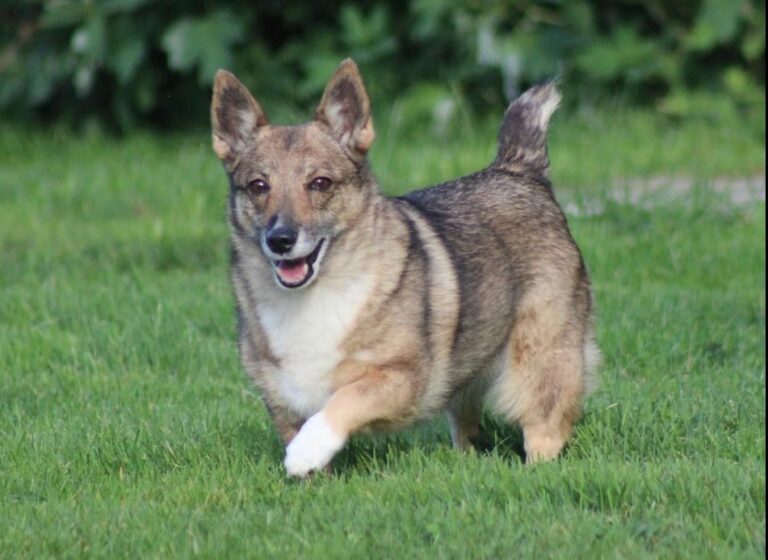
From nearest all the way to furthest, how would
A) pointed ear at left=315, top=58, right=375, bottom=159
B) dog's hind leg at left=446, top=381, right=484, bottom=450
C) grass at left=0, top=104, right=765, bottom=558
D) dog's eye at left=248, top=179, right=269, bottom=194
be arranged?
grass at left=0, top=104, right=765, bottom=558 → dog's eye at left=248, top=179, right=269, bottom=194 → pointed ear at left=315, top=58, right=375, bottom=159 → dog's hind leg at left=446, top=381, right=484, bottom=450

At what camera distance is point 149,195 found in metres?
11.7

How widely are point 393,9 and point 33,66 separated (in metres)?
3.46

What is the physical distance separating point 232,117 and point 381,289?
3.10 ft

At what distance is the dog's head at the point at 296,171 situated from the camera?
18.2ft

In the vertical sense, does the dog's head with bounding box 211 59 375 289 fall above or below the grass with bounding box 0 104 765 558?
above

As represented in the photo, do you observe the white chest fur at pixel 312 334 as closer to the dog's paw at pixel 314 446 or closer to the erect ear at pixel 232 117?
the dog's paw at pixel 314 446

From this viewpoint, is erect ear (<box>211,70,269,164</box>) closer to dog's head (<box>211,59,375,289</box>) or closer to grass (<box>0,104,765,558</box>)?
dog's head (<box>211,59,375,289</box>)

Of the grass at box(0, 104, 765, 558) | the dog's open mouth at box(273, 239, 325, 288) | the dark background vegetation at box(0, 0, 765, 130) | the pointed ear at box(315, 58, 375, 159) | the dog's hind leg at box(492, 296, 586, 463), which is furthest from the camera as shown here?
the dark background vegetation at box(0, 0, 765, 130)

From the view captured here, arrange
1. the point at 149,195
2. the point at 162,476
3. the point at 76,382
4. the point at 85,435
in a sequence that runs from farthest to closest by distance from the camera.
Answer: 1. the point at 149,195
2. the point at 76,382
3. the point at 85,435
4. the point at 162,476

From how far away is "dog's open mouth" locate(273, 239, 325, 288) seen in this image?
5.52 m

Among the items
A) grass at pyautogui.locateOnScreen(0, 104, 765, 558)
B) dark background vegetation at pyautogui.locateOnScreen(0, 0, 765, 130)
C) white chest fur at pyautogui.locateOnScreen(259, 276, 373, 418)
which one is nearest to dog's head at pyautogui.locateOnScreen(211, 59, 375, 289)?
white chest fur at pyautogui.locateOnScreen(259, 276, 373, 418)

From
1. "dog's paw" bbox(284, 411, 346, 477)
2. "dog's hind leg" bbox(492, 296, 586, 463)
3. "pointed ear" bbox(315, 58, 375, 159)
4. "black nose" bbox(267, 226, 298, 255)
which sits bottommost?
"dog's hind leg" bbox(492, 296, 586, 463)

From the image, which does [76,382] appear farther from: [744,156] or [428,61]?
[428,61]

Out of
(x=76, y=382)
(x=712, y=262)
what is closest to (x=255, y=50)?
(x=712, y=262)
